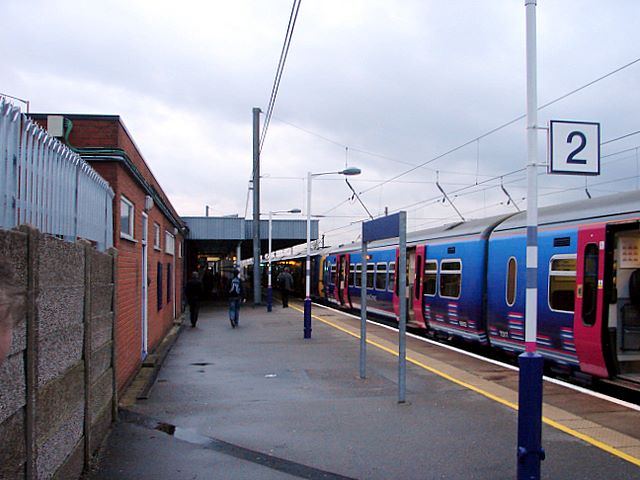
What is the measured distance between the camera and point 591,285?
347 inches

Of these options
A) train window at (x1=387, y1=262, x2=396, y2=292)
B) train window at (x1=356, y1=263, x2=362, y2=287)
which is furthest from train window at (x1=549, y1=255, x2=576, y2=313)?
train window at (x1=356, y1=263, x2=362, y2=287)

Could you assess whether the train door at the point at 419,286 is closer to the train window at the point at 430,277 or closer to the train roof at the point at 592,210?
the train window at the point at 430,277

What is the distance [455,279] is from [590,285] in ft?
16.5

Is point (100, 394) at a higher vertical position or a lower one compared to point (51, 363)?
lower

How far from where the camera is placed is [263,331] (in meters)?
17.6

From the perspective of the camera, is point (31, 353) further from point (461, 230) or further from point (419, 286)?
point (419, 286)

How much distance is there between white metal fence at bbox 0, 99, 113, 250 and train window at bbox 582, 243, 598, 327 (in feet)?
21.1

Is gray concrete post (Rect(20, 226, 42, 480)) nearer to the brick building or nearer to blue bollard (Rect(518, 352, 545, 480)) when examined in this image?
blue bollard (Rect(518, 352, 545, 480))

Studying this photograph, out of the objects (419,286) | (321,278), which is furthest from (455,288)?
(321,278)

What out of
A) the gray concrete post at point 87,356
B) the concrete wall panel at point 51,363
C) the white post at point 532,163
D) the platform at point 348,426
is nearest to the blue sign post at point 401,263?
the platform at point 348,426

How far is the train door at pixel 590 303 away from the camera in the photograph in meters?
8.61

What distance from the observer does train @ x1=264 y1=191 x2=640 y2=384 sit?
859 cm

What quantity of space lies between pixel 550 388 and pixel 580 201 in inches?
117

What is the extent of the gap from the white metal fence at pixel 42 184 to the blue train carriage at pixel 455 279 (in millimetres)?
8261
